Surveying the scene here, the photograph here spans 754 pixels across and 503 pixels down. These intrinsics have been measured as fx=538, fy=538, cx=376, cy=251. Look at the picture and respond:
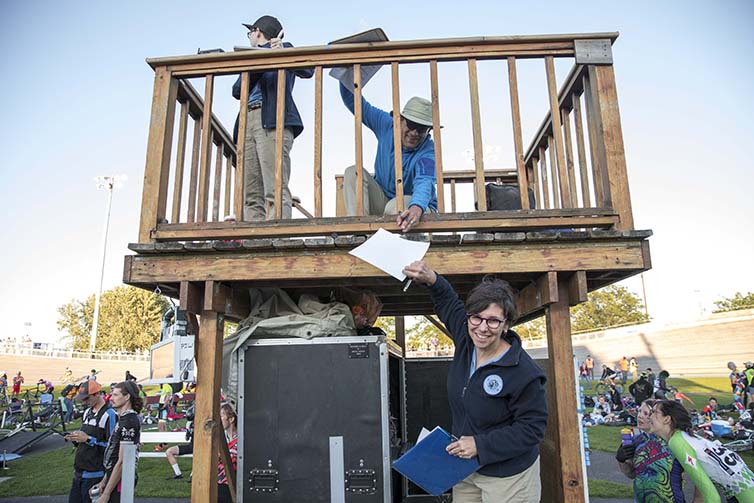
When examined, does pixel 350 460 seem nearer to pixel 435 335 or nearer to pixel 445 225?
pixel 445 225

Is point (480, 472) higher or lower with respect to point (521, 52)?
lower

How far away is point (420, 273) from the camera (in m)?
3.19

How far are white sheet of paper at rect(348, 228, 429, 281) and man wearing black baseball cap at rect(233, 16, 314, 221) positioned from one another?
112 cm

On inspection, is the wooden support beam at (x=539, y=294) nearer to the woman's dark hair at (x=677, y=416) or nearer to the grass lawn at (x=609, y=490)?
the woman's dark hair at (x=677, y=416)

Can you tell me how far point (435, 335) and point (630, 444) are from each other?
36107 millimetres

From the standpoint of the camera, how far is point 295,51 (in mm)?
3795

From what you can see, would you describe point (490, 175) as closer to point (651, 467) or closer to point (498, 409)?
point (651, 467)

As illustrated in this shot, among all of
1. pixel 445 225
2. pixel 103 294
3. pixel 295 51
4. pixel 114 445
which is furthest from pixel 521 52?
pixel 103 294

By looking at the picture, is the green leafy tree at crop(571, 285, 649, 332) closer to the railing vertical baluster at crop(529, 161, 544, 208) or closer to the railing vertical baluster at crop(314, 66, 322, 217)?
the railing vertical baluster at crop(529, 161, 544, 208)

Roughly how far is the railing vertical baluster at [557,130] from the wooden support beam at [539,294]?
50 centimetres

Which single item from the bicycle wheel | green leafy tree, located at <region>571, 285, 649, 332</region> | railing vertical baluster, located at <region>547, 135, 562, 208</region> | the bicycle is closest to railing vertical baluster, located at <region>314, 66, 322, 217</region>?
railing vertical baluster, located at <region>547, 135, 562, 208</region>

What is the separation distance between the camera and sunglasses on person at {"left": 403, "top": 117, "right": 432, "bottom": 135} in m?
4.21

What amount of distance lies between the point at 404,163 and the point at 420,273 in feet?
→ 4.78

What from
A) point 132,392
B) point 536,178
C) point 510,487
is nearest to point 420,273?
point 510,487
